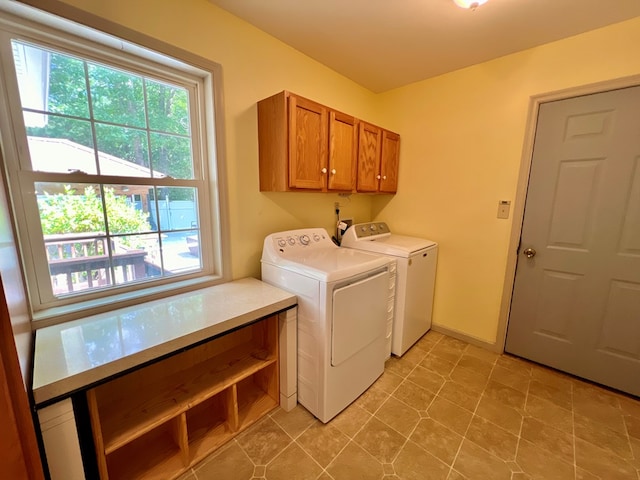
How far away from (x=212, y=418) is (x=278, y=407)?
1.33 ft

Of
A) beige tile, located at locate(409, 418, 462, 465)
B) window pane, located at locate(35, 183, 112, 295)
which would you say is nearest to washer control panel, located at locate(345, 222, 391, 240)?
beige tile, located at locate(409, 418, 462, 465)

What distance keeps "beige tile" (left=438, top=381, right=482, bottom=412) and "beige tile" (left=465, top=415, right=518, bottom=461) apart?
4.8 inches

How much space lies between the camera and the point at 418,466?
51.9 inches

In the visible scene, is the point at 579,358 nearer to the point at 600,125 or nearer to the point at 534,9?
the point at 600,125

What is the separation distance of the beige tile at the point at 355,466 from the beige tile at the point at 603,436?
1.24 metres

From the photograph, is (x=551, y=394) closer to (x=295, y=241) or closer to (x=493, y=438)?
(x=493, y=438)

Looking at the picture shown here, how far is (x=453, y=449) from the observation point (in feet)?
4.63

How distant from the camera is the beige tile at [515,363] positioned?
2.07 m

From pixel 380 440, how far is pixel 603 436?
1305 millimetres

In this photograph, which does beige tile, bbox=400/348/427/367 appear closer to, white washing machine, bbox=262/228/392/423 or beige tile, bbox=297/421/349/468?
white washing machine, bbox=262/228/392/423

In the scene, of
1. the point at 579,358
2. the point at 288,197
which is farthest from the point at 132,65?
the point at 579,358

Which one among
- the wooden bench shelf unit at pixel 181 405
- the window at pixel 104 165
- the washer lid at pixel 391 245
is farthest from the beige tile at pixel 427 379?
the window at pixel 104 165

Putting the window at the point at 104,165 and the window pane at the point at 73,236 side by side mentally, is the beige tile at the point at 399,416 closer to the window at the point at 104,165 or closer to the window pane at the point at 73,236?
the window at the point at 104,165

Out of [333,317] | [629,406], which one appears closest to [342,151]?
[333,317]
